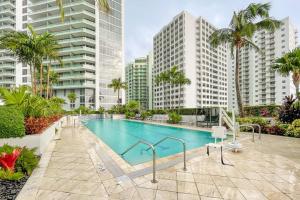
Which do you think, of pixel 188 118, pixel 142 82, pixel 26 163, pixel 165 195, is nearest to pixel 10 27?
pixel 188 118

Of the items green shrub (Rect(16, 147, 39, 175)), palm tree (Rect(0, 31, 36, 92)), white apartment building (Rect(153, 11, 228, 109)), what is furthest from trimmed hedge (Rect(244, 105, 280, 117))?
white apartment building (Rect(153, 11, 228, 109))

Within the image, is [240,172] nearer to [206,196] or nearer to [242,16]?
[206,196]

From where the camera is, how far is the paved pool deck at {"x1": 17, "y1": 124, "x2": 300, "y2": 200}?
3.62m

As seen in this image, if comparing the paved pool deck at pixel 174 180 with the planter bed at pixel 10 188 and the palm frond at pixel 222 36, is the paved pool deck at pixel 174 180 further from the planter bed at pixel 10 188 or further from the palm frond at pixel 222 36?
the palm frond at pixel 222 36

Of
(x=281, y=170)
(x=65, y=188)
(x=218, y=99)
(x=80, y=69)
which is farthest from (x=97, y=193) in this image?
(x=218, y=99)

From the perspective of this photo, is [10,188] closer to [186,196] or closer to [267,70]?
[186,196]

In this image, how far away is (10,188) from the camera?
12.6 ft

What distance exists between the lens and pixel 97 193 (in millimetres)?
3678

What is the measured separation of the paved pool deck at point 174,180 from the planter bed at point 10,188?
0.15m

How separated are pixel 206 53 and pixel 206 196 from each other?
89550mm

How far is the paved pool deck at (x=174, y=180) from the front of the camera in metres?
3.62

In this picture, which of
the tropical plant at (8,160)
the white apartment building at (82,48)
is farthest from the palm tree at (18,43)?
the white apartment building at (82,48)

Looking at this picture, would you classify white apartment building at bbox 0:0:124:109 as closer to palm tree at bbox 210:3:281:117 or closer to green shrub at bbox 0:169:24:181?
palm tree at bbox 210:3:281:117

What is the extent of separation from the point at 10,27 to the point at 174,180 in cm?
7641
